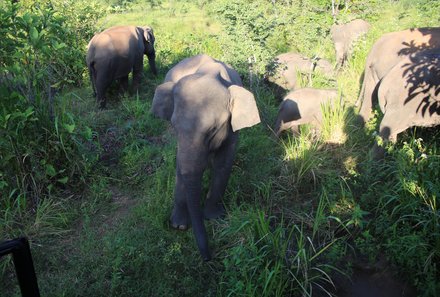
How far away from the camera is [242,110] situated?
3691 millimetres

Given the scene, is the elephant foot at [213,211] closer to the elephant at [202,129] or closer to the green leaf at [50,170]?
the elephant at [202,129]

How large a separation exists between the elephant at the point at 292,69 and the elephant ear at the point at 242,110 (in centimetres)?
350

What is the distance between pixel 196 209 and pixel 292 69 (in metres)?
4.56

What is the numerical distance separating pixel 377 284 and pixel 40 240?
10.5 feet

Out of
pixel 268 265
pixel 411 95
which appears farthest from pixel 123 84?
pixel 268 265

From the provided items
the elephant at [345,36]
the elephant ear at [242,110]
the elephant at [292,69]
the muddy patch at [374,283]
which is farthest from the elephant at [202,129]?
the elephant at [345,36]

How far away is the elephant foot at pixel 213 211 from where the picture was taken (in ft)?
13.7

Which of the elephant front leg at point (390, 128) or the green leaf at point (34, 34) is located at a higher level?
the green leaf at point (34, 34)

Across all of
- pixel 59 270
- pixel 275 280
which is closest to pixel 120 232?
pixel 59 270

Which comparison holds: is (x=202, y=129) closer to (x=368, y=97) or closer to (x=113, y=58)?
(x=368, y=97)

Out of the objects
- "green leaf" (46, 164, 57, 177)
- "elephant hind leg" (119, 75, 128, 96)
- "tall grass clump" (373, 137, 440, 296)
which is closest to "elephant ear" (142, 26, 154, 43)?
"elephant hind leg" (119, 75, 128, 96)

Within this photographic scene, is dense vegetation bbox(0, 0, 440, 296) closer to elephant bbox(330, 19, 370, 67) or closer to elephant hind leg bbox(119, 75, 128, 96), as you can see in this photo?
elephant hind leg bbox(119, 75, 128, 96)

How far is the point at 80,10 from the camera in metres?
8.72

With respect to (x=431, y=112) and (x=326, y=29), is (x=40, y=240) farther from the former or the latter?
(x=326, y=29)
